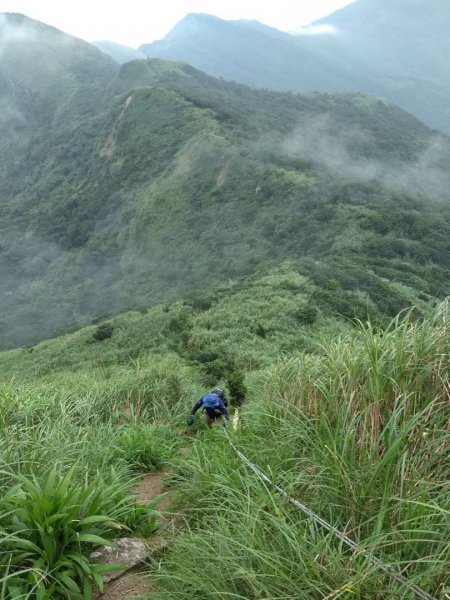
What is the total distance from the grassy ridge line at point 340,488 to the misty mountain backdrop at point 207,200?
1533 cm

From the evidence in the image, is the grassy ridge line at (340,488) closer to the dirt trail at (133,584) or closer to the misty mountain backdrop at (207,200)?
the dirt trail at (133,584)

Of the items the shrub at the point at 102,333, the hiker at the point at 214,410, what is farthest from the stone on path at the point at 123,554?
the shrub at the point at 102,333

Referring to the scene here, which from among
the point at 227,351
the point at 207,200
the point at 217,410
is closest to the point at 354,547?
the point at 217,410

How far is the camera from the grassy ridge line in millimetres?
2395

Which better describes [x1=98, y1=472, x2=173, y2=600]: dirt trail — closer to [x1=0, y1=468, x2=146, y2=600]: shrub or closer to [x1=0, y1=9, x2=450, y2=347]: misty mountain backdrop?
[x1=0, y1=468, x2=146, y2=600]: shrub

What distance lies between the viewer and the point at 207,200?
52312 mm

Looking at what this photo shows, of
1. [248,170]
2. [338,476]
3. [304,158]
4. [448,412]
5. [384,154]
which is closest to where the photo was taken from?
[338,476]

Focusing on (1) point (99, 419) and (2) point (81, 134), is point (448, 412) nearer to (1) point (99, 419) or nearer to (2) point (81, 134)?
(1) point (99, 419)

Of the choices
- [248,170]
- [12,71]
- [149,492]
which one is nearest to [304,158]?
[248,170]

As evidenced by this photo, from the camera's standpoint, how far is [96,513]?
315 cm

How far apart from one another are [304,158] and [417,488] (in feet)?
210

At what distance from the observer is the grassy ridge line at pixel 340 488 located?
7.86ft

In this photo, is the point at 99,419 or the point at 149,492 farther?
the point at 99,419

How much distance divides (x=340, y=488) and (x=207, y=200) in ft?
166
